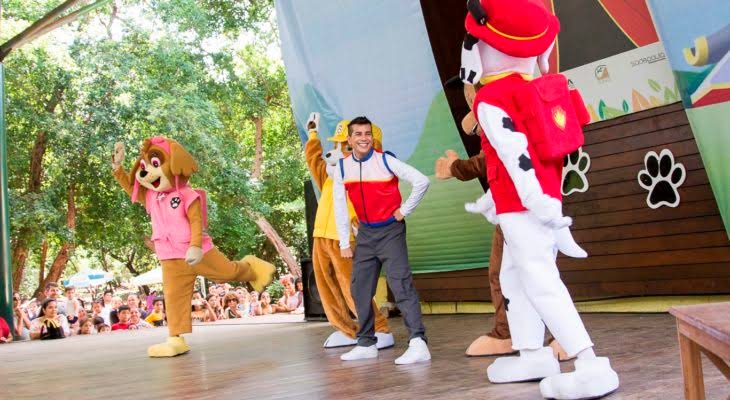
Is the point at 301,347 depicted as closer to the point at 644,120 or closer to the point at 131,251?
the point at 644,120

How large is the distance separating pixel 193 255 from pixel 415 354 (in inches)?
70.7

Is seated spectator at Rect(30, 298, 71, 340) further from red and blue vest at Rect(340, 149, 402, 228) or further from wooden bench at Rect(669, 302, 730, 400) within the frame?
wooden bench at Rect(669, 302, 730, 400)

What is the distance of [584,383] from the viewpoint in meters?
2.47

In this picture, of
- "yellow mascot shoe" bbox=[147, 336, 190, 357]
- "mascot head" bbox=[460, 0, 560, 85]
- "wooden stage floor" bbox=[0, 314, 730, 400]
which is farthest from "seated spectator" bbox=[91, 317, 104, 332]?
"mascot head" bbox=[460, 0, 560, 85]

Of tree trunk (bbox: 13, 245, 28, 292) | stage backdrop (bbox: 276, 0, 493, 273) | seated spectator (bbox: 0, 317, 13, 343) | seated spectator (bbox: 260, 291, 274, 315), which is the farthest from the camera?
tree trunk (bbox: 13, 245, 28, 292)

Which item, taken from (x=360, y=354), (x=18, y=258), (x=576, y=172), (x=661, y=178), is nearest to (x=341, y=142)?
(x=360, y=354)

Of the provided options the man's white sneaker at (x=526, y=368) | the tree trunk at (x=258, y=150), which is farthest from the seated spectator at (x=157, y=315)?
the man's white sneaker at (x=526, y=368)

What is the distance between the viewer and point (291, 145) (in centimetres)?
1859

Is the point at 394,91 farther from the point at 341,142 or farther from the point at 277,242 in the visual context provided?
the point at 277,242

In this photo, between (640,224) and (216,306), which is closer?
(640,224)

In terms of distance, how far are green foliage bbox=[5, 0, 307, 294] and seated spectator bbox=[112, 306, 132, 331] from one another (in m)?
3.24

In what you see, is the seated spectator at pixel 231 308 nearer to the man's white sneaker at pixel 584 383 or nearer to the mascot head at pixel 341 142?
the mascot head at pixel 341 142

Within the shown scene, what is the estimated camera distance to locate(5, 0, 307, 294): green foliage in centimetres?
1300

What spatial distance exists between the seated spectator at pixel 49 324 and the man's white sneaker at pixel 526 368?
746 centimetres
